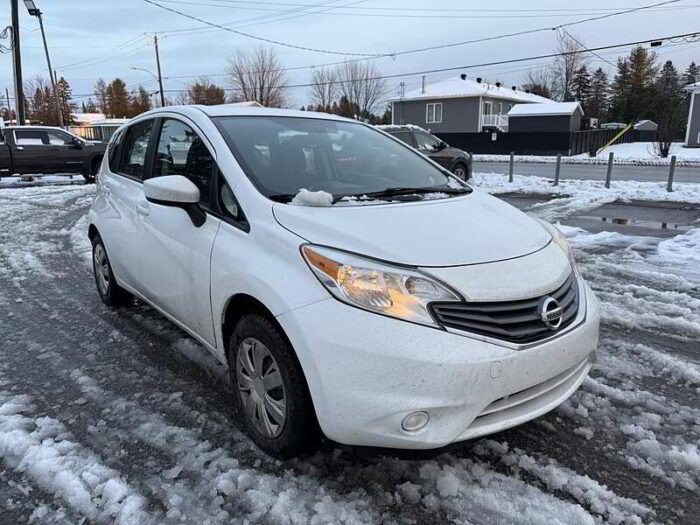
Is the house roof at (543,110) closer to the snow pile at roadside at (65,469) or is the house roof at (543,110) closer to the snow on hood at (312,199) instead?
the snow on hood at (312,199)

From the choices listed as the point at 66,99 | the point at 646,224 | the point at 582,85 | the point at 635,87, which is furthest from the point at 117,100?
the point at 646,224

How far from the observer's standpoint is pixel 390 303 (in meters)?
2.28

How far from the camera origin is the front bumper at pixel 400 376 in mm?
2199

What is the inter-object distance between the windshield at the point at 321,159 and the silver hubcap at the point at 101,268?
2182 mm

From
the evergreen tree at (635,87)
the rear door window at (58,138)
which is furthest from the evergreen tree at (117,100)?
the rear door window at (58,138)

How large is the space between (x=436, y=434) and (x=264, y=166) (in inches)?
68.9

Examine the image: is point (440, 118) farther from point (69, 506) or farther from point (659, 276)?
point (69, 506)

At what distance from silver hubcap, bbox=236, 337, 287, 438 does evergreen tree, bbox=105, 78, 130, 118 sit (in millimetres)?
96751

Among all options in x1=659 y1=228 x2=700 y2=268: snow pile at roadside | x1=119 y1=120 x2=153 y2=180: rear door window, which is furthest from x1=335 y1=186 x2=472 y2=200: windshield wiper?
x1=659 y1=228 x2=700 y2=268: snow pile at roadside

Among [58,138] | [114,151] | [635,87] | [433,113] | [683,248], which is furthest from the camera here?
[635,87]

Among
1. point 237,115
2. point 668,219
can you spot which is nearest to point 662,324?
point 237,115

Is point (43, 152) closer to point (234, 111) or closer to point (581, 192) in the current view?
point (581, 192)

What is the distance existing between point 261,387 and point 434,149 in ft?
42.2

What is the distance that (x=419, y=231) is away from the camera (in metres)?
2.63
